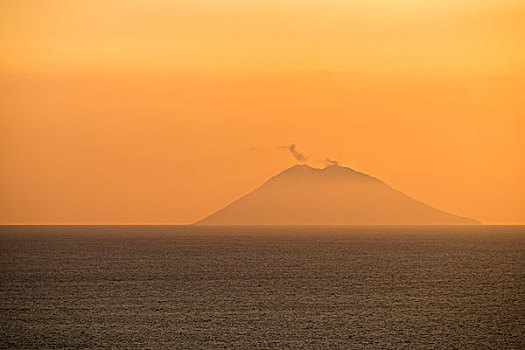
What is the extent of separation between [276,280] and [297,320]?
126 ft

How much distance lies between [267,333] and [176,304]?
20.1 m

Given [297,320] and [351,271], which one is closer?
[297,320]

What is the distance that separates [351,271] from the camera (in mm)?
127125

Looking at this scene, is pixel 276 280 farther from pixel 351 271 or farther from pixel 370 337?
pixel 370 337

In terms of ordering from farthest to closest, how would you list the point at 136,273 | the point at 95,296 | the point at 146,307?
1. the point at 136,273
2. the point at 95,296
3. the point at 146,307

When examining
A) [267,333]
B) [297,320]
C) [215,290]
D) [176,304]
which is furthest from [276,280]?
[267,333]

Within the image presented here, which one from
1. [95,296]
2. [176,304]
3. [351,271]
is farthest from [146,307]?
[351,271]

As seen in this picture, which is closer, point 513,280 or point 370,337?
point 370,337

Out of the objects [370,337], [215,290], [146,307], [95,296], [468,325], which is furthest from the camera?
[215,290]

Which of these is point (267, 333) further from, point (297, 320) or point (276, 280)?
point (276, 280)

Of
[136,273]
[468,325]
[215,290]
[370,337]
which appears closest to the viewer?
[370,337]

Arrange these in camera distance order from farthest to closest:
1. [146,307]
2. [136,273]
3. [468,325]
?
[136,273], [146,307], [468,325]

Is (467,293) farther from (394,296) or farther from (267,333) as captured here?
(267,333)

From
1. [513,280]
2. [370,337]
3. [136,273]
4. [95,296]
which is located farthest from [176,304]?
[513,280]
